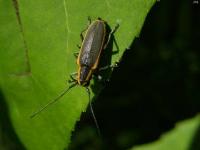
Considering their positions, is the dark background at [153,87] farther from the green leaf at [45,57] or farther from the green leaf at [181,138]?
the green leaf at [45,57]

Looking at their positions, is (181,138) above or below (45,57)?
below

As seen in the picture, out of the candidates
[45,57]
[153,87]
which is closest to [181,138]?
[153,87]

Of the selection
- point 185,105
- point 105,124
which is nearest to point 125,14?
point 185,105

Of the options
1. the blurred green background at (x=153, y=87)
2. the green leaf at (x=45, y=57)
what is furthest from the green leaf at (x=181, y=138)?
the green leaf at (x=45, y=57)

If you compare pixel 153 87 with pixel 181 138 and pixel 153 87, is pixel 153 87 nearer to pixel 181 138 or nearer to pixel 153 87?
pixel 153 87

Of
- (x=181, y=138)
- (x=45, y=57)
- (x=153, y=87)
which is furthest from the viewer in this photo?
(x=153, y=87)

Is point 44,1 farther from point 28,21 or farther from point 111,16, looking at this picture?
point 111,16
